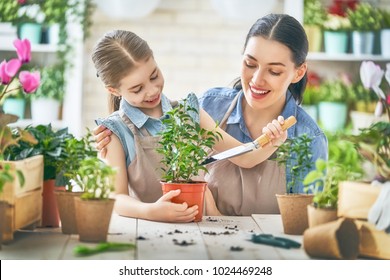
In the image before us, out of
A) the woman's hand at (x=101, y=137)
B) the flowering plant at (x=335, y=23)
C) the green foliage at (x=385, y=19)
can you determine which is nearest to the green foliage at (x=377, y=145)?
the woman's hand at (x=101, y=137)

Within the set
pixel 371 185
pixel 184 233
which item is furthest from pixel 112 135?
pixel 371 185

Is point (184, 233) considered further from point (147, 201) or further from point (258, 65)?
point (258, 65)

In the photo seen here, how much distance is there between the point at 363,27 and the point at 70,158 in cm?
163

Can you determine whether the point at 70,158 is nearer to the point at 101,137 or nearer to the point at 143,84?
the point at 101,137

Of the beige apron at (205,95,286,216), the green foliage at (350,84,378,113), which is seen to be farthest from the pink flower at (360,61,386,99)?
the green foliage at (350,84,378,113)

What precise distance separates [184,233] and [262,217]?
0.94 ft

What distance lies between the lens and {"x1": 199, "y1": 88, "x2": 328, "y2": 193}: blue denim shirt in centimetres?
196

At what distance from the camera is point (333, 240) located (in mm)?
1585

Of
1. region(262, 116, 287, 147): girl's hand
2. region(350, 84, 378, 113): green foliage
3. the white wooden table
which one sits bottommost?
the white wooden table

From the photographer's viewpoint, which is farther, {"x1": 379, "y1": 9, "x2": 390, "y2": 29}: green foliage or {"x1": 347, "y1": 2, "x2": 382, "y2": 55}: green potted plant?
{"x1": 347, "y1": 2, "x2": 382, "y2": 55}: green potted plant

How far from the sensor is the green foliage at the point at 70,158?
1.70 meters

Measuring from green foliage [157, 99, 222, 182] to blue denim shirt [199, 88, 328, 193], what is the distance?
0.27m

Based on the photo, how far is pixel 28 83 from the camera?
5.66ft

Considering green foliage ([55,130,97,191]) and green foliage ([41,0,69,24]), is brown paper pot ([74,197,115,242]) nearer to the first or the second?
green foliage ([55,130,97,191])
